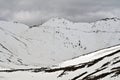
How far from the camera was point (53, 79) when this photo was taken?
7006 centimetres

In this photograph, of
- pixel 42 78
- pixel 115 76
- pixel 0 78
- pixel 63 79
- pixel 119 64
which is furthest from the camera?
pixel 0 78

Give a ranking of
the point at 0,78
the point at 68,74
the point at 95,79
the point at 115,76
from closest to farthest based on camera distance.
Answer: the point at 115,76 → the point at 95,79 → the point at 68,74 → the point at 0,78

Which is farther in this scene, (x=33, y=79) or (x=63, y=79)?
(x=33, y=79)

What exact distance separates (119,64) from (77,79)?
9350 millimetres

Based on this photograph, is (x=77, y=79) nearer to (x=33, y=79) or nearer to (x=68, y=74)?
(x=68, y=74)

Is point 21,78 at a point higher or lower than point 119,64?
lower

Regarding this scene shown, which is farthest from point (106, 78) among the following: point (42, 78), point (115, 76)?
point (42, 78)

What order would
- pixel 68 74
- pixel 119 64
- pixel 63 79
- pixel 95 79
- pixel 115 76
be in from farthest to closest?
pixel 68 74 < pixel 63 79 < pixel 119 64 < pixel 95 79 < pixel 115 76

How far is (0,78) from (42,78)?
48.0 ft

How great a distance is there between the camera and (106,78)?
40.7 m

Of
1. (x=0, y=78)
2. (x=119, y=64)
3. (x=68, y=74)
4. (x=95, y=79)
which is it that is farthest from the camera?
(x=0, y=78)

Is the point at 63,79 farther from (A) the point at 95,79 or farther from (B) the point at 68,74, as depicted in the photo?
(A) the point at 95,79

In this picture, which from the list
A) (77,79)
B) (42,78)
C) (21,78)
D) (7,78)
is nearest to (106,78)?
(77,79)

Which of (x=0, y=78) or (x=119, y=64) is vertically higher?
(x=119, y=64)
